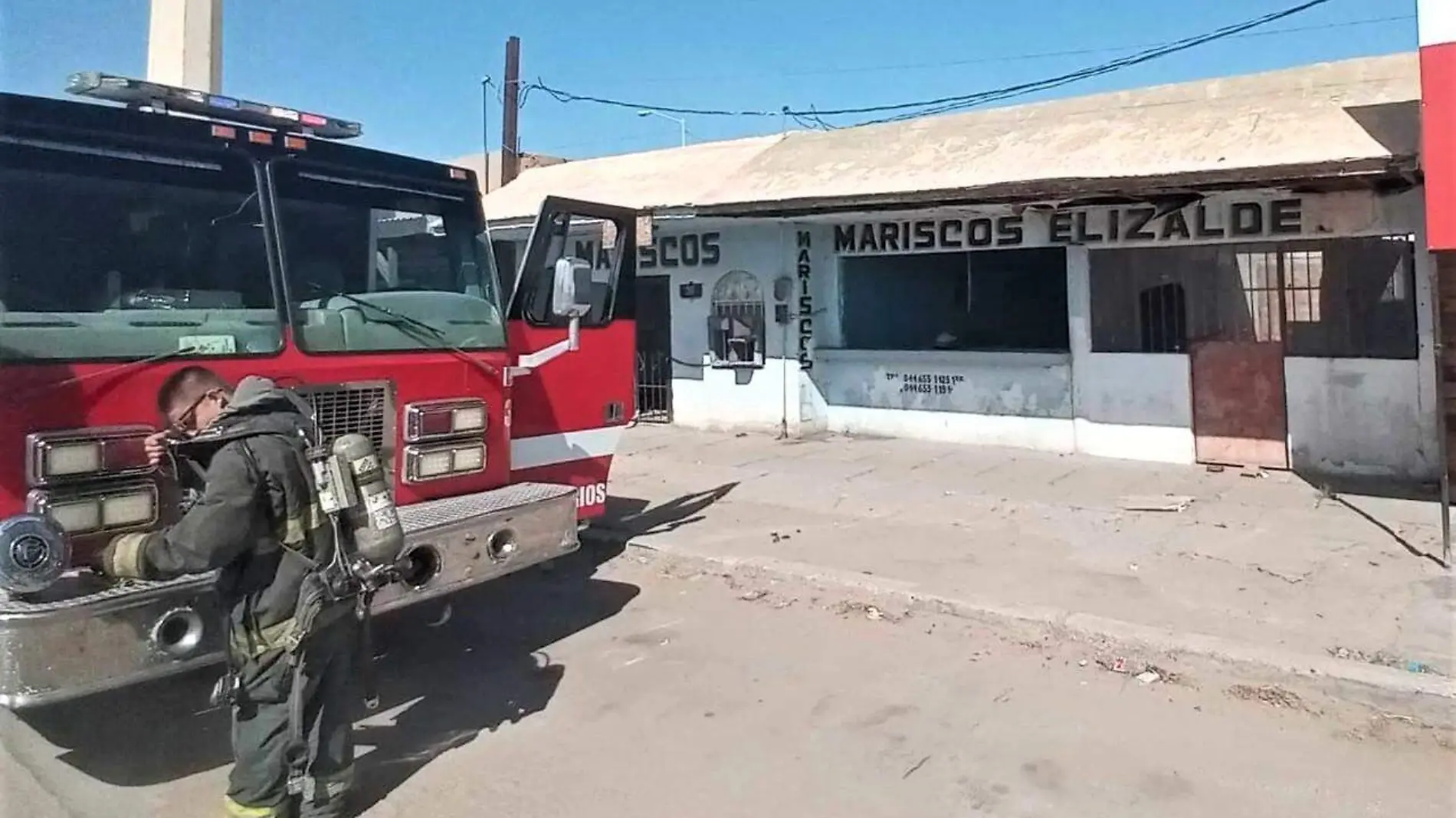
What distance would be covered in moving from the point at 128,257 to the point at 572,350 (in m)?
2.23

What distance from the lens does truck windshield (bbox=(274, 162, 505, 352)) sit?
4.54m

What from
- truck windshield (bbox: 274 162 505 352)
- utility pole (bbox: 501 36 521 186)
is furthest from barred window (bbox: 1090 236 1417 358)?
utility pole (bbox: 501 36 521 186)

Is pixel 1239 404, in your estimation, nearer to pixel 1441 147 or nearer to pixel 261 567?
pixel 1441 147

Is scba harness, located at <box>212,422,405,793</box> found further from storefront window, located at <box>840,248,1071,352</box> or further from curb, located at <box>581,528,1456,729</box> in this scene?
storefront window, located at <box>840,248,1071,352</box>

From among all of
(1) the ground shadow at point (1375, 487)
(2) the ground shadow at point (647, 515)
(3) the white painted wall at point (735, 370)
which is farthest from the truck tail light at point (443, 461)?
(3) the white painted wall at point (735, 370)

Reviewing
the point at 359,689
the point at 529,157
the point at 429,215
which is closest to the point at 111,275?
the point at 429,215

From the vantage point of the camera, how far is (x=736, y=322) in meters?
13.2

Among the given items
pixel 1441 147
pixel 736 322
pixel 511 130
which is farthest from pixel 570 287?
pixel 511 130

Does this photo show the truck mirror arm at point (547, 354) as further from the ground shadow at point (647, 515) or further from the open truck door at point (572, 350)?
the ground shadow at point (647, 515)

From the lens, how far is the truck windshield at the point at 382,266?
4535mm

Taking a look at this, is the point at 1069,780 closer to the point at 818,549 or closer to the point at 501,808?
the point at 501,808

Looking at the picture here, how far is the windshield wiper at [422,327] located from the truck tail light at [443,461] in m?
0.40

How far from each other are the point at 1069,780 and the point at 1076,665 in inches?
50.7

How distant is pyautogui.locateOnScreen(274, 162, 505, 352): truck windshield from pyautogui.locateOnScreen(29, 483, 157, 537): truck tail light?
38.2 inches
